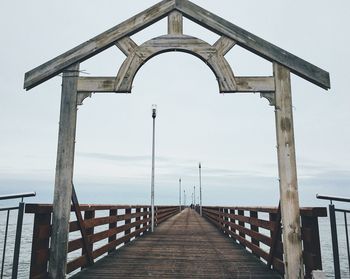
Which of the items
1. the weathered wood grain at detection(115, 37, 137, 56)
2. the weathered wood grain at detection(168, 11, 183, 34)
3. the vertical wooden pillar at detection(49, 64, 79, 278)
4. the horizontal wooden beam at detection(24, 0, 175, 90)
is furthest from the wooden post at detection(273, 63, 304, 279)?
the vertical wooden pillar at detection(49, 64, 79, 278)

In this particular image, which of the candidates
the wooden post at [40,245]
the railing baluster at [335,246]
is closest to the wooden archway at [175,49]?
the wooden post at [40,245]

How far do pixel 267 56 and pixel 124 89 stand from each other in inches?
94.5

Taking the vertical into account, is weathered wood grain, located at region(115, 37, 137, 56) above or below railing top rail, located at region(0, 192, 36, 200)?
above

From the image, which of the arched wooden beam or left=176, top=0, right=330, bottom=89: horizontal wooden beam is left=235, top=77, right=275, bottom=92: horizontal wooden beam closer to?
the arched wooden beam

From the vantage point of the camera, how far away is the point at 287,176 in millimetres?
4719

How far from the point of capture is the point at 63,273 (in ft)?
14.8

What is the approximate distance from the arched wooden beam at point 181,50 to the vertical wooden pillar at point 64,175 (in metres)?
0.79

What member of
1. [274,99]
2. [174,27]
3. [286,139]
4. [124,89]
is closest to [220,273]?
[286,139]

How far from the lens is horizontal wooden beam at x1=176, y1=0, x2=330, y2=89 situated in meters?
4.96

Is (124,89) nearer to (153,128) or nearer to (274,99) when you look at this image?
(274,99)

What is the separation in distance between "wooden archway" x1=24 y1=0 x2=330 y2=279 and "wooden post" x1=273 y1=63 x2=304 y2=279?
1 cm

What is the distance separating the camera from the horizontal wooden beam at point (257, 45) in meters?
4.96

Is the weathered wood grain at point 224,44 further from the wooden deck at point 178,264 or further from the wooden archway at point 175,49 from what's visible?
the wooden deck at point 178,264

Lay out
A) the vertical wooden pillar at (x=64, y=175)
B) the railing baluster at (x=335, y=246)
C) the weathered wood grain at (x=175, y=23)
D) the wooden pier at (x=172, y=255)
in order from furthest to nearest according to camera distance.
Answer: the weathered wood grain at (x=175, y=23)
the vertical wooden pillar at (x=64, y=175)
the wooden pier at (x=172, y=255)
the railing baluster at (x=335, y=246)
